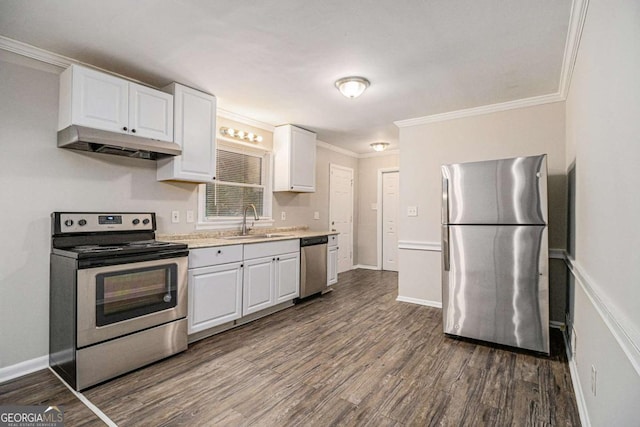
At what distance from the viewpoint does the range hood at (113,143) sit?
231cm

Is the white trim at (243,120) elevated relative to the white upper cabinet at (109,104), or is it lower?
elevated

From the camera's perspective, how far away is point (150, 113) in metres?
2.76

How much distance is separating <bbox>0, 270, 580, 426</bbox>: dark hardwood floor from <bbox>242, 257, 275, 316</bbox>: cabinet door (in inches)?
10.5

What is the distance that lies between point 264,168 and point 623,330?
4030 millimetres

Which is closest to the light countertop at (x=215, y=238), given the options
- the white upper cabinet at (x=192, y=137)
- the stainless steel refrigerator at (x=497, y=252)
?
the white upper cabinet at (x=192, y=137)

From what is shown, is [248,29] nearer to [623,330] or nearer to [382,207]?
[623,330]

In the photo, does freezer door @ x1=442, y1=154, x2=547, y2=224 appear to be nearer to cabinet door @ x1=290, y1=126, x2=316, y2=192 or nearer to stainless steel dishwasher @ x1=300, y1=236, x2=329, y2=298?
stainless steel dishwasher @ x1=300, y1=236, x2=329, y2=298

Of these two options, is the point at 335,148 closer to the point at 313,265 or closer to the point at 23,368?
the point at 313,265

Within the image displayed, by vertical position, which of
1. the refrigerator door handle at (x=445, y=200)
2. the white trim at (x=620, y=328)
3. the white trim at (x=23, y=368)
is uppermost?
the refrigerator door handle at (x=445, y=200)

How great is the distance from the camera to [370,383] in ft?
7.29

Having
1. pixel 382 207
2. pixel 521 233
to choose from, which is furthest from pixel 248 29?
pixel 382 207

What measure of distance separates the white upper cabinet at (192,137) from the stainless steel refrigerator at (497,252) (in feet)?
7.92

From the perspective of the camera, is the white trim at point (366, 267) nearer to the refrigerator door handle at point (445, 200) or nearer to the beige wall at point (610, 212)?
the refrigerator door handle at point (445, 200)

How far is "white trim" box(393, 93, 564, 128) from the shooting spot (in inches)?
128
